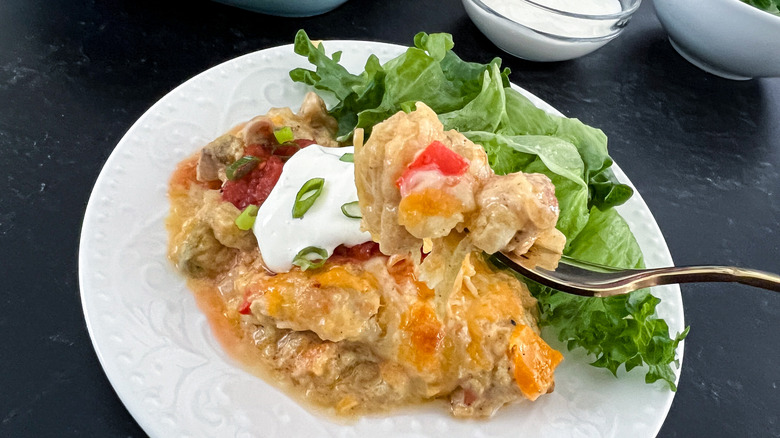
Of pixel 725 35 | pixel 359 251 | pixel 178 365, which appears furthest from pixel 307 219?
pixel 725 35

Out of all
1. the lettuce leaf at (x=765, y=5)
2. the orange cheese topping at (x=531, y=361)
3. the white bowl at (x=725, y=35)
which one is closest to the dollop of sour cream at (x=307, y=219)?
the orange cheese topping at (x=531, y=361)

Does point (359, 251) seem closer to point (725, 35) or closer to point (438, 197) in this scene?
point (438, 197)

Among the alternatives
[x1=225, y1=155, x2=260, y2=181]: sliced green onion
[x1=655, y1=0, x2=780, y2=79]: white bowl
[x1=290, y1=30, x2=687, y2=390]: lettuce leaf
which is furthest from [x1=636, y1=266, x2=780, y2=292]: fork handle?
[x1=655, y1=0, x2=780, y2=79]: white bowl

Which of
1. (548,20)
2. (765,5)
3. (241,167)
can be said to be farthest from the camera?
(765,5)

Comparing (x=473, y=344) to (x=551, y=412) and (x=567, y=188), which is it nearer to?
(x=551, y=412)

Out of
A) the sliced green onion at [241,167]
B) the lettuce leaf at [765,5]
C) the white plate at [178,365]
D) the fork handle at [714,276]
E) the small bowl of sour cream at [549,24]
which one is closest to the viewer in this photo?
the fork handle at [714,276]

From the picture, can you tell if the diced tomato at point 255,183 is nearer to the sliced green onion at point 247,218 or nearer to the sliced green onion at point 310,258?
the sliced green onion at point 247,218
